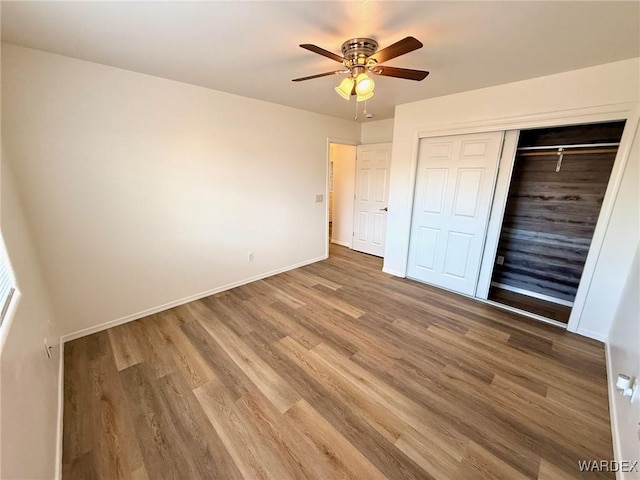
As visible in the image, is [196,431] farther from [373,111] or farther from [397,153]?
[373,111]

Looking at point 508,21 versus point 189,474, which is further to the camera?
point 508,21

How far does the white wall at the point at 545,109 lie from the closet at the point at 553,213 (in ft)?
1.84

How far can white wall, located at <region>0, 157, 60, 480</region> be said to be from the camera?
0.91 m

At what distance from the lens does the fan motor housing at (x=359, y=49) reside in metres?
1.72

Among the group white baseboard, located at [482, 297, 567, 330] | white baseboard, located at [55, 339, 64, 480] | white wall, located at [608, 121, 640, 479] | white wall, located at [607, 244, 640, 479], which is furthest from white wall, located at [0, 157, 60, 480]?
white baseboard, located at [482, 297, 567, 330]

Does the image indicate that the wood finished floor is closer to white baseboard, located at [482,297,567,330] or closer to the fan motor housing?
white baseboard, located at [482,297,567,330]

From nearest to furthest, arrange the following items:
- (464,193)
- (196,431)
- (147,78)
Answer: (196,431), (147,78), (464,193)

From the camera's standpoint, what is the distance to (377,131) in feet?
14.9

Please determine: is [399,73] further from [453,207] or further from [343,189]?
[343,189]

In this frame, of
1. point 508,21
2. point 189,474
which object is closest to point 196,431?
point 189,474

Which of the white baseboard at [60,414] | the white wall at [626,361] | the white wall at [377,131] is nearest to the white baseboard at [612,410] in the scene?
the white wall at [626,361]

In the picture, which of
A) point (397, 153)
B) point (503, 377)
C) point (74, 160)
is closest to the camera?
point (503, 377)

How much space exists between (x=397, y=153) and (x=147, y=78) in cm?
295

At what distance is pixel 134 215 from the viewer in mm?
2559
